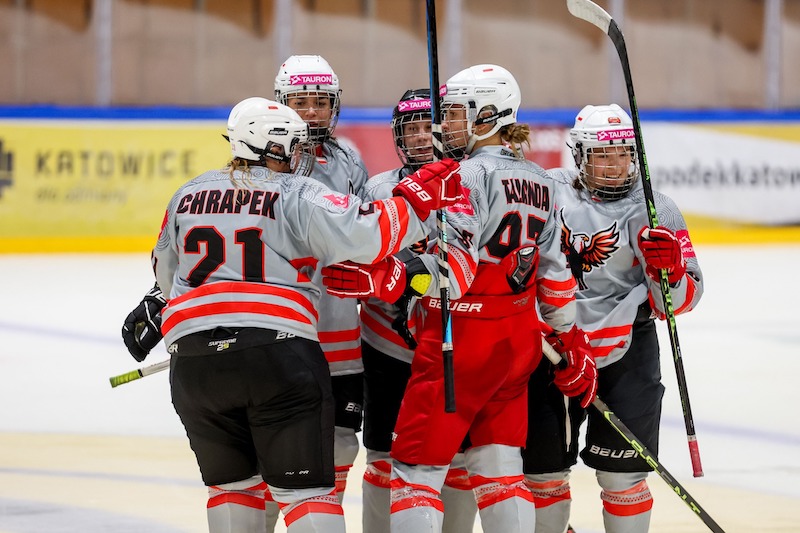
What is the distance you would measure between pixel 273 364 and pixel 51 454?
2.20 m

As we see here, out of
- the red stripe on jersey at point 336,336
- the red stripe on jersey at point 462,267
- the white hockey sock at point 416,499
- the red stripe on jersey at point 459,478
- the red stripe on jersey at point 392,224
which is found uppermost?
the red stripe on jersey at point 392,224

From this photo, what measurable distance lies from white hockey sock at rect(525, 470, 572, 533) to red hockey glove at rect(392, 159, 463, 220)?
0.95m

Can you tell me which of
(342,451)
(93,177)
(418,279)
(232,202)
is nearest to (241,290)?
(232,202)

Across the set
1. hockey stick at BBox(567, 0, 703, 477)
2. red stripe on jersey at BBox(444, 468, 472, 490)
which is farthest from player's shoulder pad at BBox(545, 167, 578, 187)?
red stripe on jersey at BBox(444, 468, 472, 490)

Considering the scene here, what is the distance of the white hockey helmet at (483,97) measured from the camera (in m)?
3.34

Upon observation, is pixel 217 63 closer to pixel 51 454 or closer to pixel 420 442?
pixel 51 454

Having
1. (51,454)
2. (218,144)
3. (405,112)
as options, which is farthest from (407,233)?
(218,144)

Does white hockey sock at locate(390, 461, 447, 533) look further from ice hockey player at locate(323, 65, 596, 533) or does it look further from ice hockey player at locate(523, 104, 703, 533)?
ice hockey player at locate(523, 104, 703, 533)

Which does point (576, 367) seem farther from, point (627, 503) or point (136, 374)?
point (136, 374)

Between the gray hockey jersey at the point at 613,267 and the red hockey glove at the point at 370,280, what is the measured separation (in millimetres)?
652

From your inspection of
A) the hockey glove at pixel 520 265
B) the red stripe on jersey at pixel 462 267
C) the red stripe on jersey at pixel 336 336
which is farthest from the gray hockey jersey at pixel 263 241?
the red stripe on jersey at pixel 336 336

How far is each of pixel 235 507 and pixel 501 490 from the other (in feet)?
2.11

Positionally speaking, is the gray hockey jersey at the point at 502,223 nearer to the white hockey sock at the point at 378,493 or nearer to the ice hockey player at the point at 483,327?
the ice hockey player at the point at 483,327

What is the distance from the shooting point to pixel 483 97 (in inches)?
132
